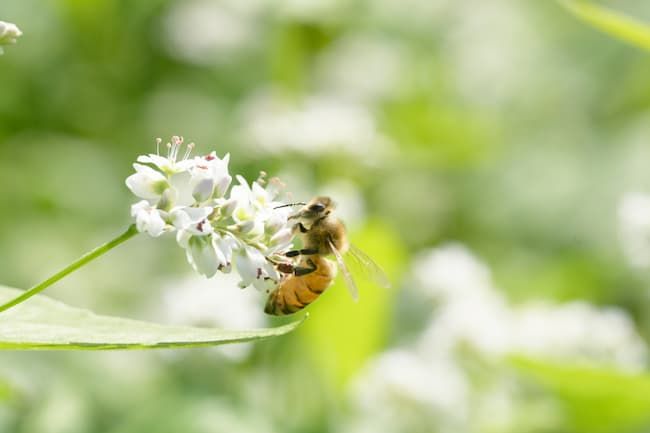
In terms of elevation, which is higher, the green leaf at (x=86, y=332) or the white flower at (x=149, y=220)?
the white flower at (x=149, y=220)

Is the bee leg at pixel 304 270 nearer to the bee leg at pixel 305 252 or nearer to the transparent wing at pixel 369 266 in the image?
the bee leg at pixel 305 252

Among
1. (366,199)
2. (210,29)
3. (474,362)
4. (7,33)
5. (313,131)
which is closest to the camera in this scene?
(7,33)

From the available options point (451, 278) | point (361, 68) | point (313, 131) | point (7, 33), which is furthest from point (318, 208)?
point (361, 68)

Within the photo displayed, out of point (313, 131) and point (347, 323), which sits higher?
point (313, 131)

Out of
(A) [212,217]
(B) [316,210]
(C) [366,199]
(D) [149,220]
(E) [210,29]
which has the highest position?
(E) [210,29]

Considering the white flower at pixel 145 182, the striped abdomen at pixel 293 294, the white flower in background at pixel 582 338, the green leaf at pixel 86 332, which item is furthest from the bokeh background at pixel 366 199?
the white flower at pixel 145 182

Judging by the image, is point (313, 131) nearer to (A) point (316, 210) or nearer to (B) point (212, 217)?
(A) point (316, 210)
